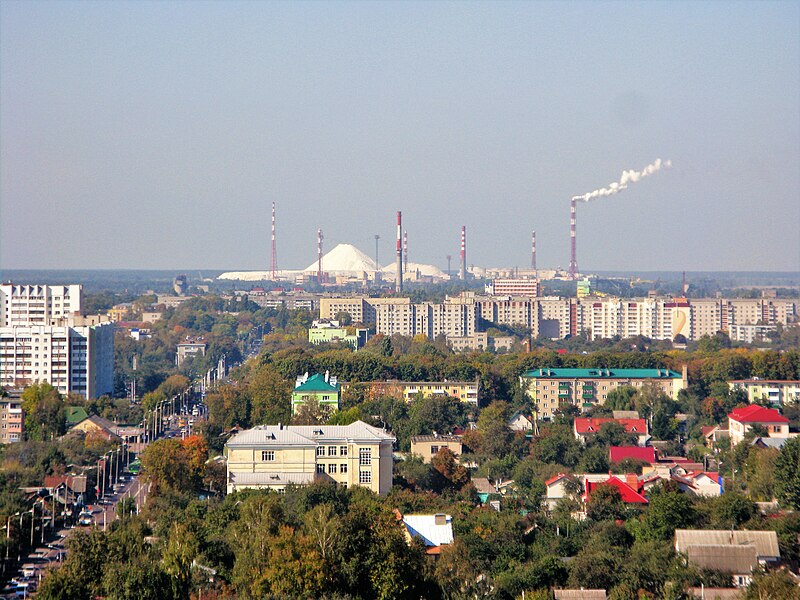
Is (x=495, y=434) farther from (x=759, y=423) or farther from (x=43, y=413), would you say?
(x=43, y=413)

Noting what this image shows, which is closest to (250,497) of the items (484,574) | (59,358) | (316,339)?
(484,574)

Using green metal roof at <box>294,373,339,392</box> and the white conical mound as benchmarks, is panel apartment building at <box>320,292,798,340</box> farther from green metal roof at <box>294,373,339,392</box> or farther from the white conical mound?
the white conical mound

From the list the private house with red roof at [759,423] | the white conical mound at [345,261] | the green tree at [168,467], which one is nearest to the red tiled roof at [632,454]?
the private house with red roof at [759,423]

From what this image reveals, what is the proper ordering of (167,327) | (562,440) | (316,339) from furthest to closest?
(167,327) < (316,339) < (562,440)

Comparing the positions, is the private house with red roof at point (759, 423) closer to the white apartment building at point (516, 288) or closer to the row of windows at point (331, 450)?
the row of windows at point (331, 450)

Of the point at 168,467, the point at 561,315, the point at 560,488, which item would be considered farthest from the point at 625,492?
the point at 561,315

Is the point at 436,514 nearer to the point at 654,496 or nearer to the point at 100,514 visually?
the point at 654,496
